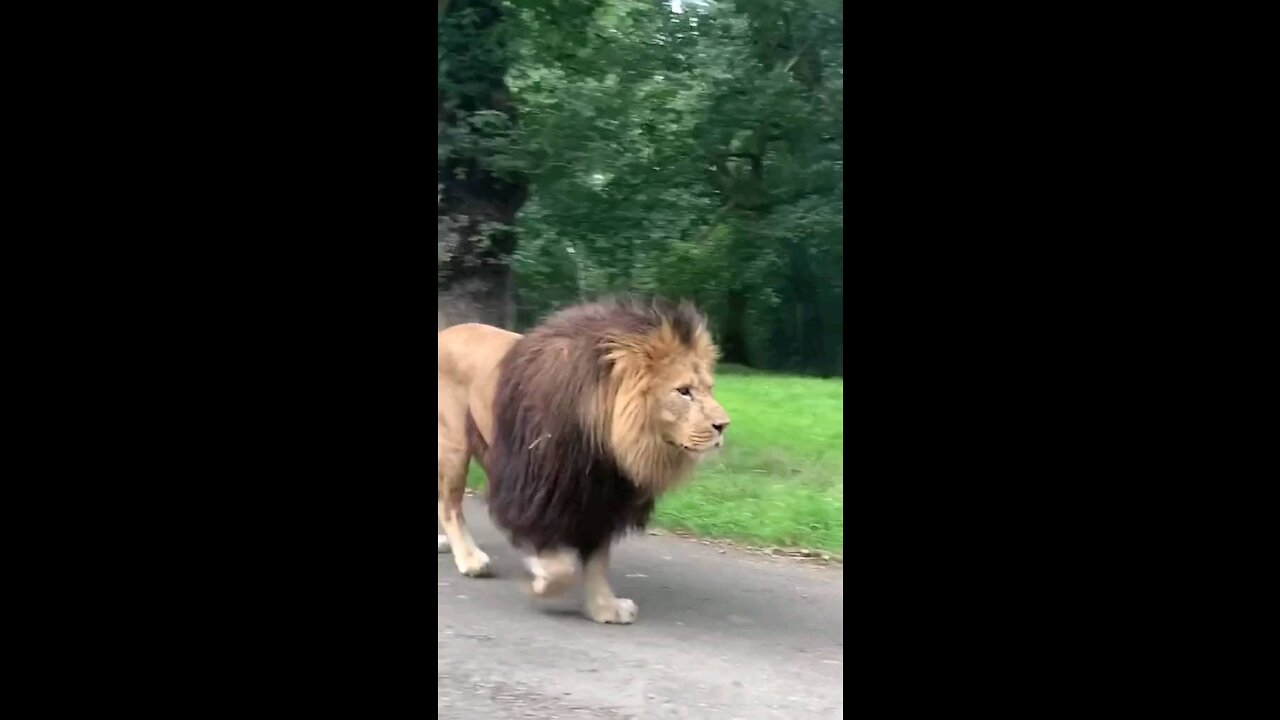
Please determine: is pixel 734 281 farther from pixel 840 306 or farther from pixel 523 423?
pixel 523 423

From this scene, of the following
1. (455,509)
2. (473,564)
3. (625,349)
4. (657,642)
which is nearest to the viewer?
(657,642)

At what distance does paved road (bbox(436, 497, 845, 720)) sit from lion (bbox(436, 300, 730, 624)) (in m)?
0.10

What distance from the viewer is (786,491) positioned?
279 cm

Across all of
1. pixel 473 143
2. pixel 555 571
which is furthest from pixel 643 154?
pixel 555 571

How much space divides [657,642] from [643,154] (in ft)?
3.92

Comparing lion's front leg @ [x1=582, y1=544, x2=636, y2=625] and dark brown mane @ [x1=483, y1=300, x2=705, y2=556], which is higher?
dark brown mane @ [x1=483, y1=300, x2=705, y2=556]

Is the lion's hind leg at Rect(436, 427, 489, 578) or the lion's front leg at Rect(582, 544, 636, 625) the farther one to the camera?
the lion's hind leg at Rect(436, 427, 489, 578)

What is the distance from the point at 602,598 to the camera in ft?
9.12

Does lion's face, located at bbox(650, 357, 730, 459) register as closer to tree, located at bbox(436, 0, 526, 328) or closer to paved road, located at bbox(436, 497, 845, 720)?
paved road, located at bbox(436, 497, 845, 720)

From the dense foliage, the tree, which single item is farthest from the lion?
the tree

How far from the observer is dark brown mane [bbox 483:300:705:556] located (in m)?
2.72

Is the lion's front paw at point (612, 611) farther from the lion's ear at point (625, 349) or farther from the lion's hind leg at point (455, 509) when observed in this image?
the lion's ear at point (625, 349)

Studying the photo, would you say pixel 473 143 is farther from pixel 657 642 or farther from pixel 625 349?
pixel 657 642
